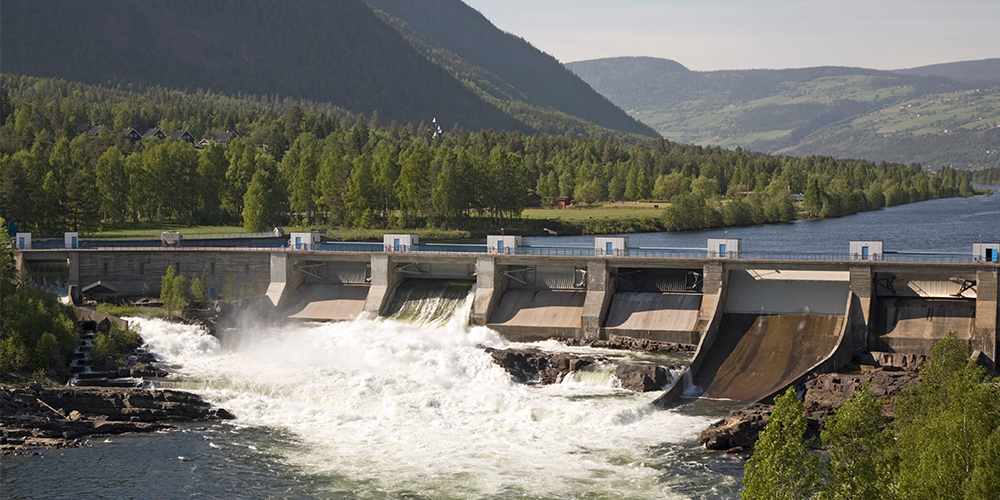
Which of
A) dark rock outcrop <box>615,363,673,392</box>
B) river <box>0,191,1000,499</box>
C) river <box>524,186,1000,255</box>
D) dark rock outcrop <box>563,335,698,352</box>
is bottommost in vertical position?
river <box>0,191,1000,499</box>

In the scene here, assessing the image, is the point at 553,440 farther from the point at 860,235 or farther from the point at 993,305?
the point at 860,235

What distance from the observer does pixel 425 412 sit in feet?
176

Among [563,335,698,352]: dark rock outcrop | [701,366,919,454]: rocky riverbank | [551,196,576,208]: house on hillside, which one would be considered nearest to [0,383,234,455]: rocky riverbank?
[563,335,698,352]: dark rock outcrop

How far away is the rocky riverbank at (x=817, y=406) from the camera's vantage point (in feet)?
154

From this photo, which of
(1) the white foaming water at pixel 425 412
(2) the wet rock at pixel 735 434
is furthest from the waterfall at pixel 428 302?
(2) the wet rock at pixel 735 434

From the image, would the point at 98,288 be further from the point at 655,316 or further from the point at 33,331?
the point at 655,316

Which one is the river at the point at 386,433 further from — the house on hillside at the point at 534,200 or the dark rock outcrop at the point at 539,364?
the house on hillside at the point at 534,200

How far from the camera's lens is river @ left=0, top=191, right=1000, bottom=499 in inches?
1687

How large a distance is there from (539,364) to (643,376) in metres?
6.47

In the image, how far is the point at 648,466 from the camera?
44.7 meters

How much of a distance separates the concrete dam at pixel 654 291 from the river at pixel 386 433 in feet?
10.2

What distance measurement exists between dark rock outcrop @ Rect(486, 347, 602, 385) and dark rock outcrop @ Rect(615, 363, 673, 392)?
2580mm

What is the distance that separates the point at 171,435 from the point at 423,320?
79.4 ft

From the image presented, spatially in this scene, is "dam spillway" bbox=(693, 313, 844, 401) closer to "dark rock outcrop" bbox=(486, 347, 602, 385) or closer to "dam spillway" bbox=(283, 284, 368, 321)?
"dark rock outcrop" bbox=(486, 347, 602, 385)
